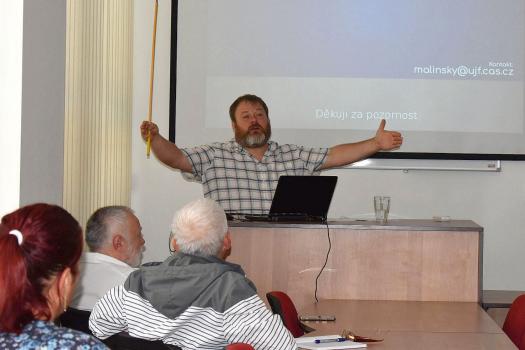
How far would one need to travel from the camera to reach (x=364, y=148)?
17.5 feet

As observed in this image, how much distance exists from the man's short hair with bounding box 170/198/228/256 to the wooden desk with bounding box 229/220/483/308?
1300 millimetres

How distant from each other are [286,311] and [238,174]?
1.72 meters

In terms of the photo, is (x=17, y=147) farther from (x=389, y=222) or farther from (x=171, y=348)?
(x=389, y=222)

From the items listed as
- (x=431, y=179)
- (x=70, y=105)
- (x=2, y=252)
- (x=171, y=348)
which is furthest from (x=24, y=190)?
(x=431, y=179)

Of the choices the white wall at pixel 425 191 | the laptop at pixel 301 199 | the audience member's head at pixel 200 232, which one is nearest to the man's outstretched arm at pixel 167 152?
the laptop at pixel 301 199

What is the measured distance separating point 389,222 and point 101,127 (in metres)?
1.94

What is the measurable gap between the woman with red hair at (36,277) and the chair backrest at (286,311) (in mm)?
1941

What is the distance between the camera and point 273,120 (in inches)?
241

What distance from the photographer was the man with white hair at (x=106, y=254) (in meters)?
3.33

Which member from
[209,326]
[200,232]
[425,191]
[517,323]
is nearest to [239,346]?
[209,326]

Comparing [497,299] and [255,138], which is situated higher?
[255,138]

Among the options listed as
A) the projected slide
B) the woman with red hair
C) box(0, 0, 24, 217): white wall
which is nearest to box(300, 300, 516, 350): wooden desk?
box(0, 0, 24, 217): white wall

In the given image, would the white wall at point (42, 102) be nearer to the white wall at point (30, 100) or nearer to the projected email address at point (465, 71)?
the white wall at point (30, 100)

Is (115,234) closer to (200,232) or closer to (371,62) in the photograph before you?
(200,232)
